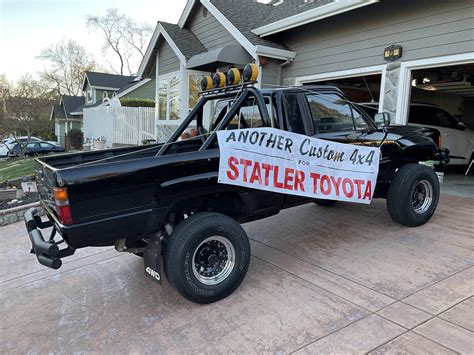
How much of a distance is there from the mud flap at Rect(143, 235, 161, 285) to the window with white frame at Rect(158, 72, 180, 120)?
9.59m

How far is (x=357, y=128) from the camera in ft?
15.1

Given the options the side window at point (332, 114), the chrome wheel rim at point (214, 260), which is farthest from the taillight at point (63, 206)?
the side window at point (332, 114)

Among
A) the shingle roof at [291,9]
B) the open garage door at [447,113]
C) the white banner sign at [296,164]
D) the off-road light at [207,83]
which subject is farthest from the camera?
the shingle roof at [291,9]

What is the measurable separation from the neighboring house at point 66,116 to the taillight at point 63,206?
124 ft

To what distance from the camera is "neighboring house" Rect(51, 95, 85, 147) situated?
38.9m

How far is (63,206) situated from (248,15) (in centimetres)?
1016

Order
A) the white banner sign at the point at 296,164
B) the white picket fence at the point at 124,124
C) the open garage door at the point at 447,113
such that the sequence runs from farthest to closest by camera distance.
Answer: the white picket fence at the point at 124,124
the open garage door at the point at 447,113
the white banner sign at the point at 296,164

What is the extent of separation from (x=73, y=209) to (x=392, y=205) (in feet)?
12.6

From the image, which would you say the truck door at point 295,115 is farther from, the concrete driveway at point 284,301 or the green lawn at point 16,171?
the green lawn at point 16,171

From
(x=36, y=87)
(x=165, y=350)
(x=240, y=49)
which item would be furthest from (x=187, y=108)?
(x=36, y=87)

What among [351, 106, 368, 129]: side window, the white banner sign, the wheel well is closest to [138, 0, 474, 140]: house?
[351, 106, 368, 129]: side window

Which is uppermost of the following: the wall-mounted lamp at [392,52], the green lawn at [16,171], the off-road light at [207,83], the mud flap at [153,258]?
the wall-mounted lamp at [392,52]

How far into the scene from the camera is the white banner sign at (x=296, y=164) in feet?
11.3

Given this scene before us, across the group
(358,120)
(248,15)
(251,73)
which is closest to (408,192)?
(358,120)
